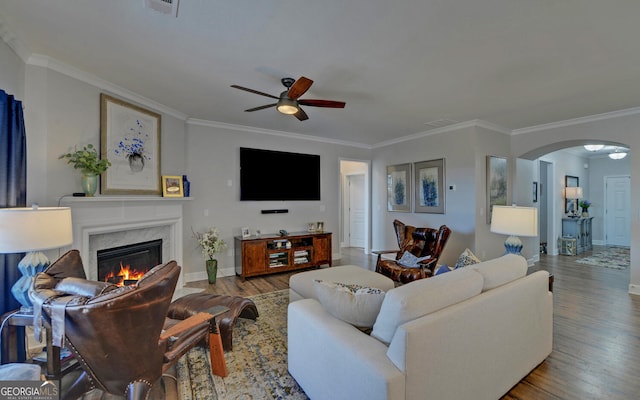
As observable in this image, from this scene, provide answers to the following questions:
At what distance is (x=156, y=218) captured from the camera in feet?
12.2

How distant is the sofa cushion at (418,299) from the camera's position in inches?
54.9

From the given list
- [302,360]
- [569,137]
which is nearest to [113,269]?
[302,360]

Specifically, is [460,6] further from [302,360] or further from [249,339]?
[249,339]

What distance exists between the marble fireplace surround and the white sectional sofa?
2.43 meters

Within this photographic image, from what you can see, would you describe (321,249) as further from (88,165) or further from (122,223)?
(88,165)

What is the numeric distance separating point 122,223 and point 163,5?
2.46m

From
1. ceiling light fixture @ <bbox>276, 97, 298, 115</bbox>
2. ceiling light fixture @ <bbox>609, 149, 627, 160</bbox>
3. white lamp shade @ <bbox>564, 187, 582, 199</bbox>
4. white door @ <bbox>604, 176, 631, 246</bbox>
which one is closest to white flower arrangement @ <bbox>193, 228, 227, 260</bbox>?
ceiling light fixture @ <bbox>276, 97, 298, 115</bbox>

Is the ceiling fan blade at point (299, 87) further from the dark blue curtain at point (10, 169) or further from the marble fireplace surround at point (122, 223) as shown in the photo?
the marble fireplace surround at point (122, 223)

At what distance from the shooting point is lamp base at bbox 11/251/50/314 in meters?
1.95

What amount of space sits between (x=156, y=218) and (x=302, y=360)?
2.90 metres

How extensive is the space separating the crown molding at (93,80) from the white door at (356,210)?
4874mm

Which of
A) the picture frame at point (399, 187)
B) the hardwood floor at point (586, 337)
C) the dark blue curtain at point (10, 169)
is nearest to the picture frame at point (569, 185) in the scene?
the hardwood floor at point (586, 337)

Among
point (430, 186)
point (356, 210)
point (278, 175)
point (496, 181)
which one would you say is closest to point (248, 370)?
point (278, 175)

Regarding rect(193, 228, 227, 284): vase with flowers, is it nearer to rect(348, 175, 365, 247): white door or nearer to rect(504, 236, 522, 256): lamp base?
rect(504, 236, 522, 256): lamp base
